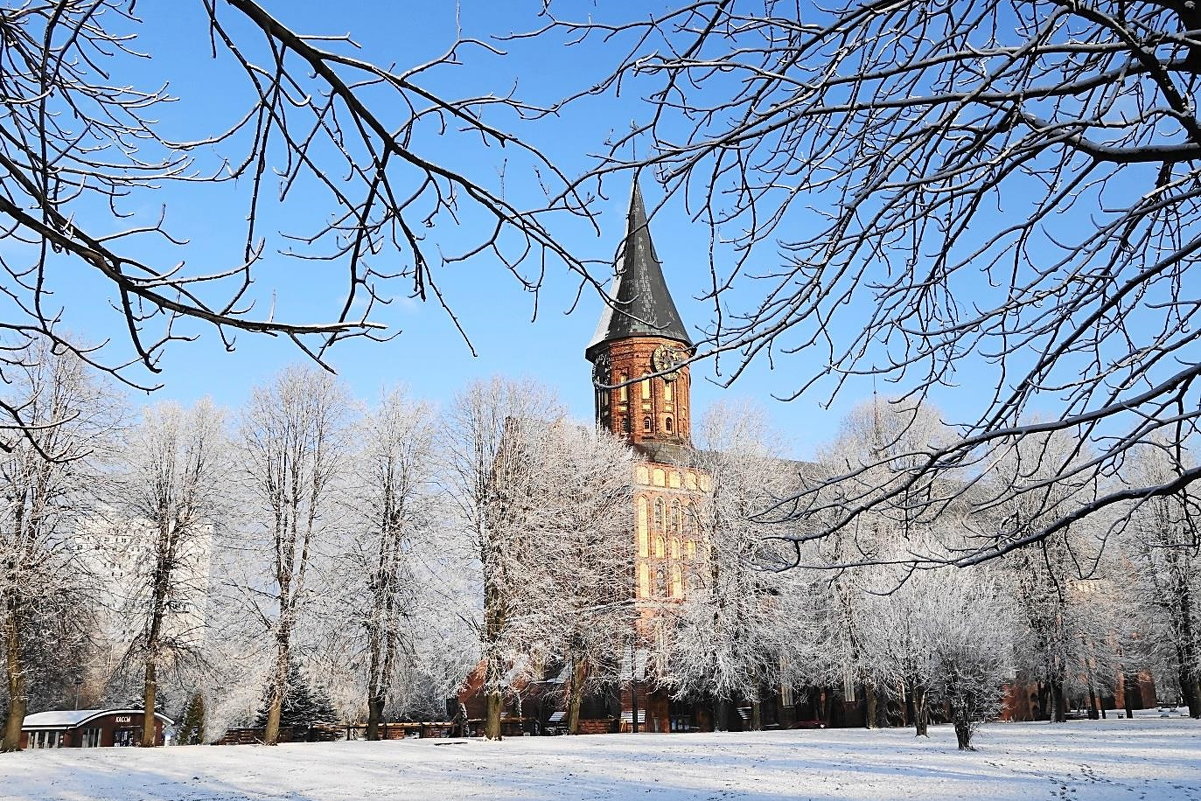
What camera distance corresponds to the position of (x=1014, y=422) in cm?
437

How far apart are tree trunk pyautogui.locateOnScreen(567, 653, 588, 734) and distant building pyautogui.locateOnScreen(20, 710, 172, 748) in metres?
11.8

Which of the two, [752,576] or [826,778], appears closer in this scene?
[826,778]

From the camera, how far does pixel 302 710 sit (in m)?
27.4

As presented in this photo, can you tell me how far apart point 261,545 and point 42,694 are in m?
10.2

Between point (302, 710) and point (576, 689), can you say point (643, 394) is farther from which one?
point (302, 710)

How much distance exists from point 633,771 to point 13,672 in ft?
44.9

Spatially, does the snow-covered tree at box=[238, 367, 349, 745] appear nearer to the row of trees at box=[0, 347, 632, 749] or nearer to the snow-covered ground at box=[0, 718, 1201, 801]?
the row of trees at box=[0, 347, 632, 749]

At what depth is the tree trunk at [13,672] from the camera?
21438 mm

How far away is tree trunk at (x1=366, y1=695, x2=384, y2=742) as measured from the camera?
2545 cm

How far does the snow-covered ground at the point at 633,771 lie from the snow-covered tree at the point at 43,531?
9.86 feet

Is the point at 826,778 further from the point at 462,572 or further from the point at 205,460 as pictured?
the point at 205,460

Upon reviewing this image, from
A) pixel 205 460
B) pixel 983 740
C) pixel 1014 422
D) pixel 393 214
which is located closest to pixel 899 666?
pixel 983 740

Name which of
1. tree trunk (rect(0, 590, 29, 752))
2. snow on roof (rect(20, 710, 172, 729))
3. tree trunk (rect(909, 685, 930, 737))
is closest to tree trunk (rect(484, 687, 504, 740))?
tree trunk (rect(909, 685, 930, 737))

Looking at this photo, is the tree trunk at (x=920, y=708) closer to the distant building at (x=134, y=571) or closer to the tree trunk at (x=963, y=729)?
the tree trunk at (x=963, y=729)
